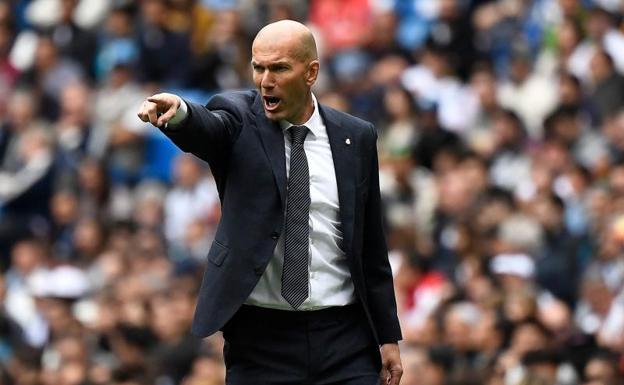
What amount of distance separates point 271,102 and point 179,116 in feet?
1.88

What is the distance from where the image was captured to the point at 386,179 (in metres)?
14.2

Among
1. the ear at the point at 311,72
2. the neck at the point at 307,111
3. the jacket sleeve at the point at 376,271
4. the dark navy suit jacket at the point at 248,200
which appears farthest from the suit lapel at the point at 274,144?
the jacket sleeve at the point at 376,271

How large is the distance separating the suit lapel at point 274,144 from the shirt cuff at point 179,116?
1.77 feet

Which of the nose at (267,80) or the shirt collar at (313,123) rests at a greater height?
the nose at (267,80)

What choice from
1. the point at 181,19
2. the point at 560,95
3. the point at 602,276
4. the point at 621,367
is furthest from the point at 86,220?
the point at 621,367

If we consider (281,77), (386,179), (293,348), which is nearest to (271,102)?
(281,77)

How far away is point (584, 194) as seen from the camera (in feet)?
41.4

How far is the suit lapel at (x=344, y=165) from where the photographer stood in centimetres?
687

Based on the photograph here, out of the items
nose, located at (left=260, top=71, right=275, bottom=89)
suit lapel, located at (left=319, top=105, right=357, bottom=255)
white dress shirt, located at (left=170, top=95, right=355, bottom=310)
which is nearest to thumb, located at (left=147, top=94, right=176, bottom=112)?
nose, located at (left=260, top=71, right=275, bottom=89)

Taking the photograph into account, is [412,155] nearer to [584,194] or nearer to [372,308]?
[584,194]

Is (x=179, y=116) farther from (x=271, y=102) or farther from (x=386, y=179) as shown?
(x=386, y=179)

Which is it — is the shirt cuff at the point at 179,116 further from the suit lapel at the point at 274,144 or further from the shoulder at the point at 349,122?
the shoulder at the point at 349,122

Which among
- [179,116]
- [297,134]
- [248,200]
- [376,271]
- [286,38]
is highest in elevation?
[286,38]

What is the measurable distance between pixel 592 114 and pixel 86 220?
4.69m
